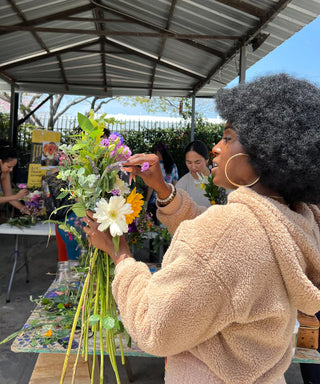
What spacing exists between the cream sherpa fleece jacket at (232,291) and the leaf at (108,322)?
282 millimetres

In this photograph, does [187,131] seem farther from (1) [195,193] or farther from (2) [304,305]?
(2) [304,305]

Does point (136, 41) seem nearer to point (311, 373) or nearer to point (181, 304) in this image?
point (311, 373)

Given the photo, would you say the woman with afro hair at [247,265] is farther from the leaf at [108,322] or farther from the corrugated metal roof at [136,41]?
the corrugated metal roof at [136,41]

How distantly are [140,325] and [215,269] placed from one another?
0.24 meters

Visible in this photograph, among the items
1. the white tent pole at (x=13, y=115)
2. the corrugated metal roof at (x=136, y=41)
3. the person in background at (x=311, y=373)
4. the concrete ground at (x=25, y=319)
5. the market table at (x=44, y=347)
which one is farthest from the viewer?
the white tent pole at (x=13, y=115)

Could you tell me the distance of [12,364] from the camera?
9.45 feet

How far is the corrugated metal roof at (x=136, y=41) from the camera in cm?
450

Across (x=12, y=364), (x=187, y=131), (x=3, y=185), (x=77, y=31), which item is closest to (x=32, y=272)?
(x=3, y=185)

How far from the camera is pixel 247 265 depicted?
2.63ft

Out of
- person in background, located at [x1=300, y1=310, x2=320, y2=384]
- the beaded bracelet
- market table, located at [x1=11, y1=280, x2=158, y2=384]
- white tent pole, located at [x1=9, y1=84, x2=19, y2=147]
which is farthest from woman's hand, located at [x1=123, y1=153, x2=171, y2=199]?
white tent pole, located at [x1=9, y1=84, x2=19, y2=147]

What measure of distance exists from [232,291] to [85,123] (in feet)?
2.21

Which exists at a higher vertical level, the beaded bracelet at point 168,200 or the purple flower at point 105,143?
the purple flower at point 105,143

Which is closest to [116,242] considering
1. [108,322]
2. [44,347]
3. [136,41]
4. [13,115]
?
[108,322]

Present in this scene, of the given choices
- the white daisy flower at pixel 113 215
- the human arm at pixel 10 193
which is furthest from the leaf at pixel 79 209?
the human arm at pixel 10 193
